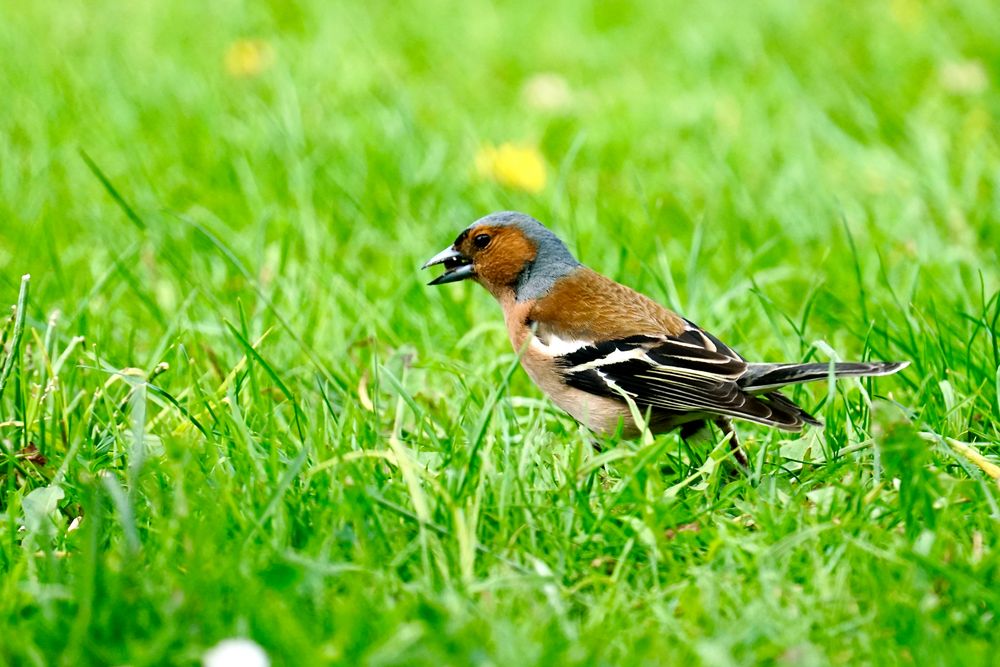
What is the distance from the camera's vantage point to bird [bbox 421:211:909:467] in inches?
146

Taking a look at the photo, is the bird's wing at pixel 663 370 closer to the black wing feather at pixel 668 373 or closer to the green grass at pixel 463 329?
the black wing feather at pixel 668 373

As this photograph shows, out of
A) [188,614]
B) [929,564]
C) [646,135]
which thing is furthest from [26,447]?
[646,135]

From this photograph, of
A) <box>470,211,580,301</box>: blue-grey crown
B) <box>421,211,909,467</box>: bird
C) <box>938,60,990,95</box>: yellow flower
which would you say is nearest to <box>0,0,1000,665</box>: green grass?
<box>938,60,990,95</box>: yellow flower

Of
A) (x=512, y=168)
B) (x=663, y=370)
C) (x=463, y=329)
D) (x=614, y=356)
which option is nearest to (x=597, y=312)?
(x=614, y=356)

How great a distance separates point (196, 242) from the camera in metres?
5.56

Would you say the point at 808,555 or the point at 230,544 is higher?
the point at 230,544

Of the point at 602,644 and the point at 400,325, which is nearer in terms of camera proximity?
the point at 602,644

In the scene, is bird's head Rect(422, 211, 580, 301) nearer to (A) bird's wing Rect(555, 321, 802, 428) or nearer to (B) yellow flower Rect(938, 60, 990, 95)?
(A) bird's wing Rect(555, 321, 802, 428)

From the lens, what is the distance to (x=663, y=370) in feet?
13.0

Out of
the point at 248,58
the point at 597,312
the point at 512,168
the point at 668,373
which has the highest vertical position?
the point at 248,58

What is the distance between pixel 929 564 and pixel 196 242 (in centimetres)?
370

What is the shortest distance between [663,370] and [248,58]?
14.9 ft

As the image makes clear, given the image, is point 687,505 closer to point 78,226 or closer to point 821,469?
point 821,469

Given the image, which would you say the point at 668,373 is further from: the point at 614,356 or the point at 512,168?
the point at 512,168
